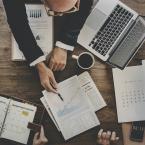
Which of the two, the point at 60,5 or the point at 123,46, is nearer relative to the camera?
the point at 60,5

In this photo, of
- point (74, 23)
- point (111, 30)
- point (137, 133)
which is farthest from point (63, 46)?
point (137, 133)

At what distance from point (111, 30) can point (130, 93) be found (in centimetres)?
34

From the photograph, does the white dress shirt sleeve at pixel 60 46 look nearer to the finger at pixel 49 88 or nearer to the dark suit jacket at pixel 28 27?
the dark suit jacket at pixel 28 27

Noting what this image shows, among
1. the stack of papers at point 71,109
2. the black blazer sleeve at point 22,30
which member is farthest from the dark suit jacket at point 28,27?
the stack of papers at point 71,109

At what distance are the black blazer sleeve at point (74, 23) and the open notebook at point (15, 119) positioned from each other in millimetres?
385

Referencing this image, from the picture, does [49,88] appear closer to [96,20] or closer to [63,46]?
[63,46]

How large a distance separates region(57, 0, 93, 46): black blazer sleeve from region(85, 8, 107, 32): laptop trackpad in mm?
51

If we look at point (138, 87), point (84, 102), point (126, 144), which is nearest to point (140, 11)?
point (138, 87)

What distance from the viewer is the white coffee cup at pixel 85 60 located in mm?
1913

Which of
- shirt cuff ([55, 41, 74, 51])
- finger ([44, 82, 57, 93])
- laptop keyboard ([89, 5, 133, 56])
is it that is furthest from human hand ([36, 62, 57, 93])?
laptop keyboard ([89, 5, 133, 56])

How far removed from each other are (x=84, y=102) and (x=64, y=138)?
21 centimetres

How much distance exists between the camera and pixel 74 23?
6.23ft

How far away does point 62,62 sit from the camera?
1930 mm

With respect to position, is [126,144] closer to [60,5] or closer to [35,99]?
[35,99]
